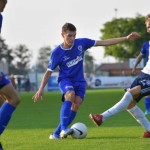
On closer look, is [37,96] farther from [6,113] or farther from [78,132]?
[6,113]

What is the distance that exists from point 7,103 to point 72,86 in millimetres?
2465

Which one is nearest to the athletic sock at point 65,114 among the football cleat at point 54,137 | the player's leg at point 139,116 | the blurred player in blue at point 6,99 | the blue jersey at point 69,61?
the football cleat at point 54,137

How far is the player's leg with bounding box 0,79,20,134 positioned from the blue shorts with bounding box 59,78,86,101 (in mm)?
2315

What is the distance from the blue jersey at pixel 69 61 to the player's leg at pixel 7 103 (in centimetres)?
238

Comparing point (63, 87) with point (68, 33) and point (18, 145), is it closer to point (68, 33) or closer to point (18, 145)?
point (68, 33)

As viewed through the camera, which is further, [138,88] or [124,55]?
[124,55]

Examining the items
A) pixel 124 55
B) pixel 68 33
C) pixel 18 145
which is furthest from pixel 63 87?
pixel 124 55

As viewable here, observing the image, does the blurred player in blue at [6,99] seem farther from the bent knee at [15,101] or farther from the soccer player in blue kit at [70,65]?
the soccer player in blue kit at [70,65]

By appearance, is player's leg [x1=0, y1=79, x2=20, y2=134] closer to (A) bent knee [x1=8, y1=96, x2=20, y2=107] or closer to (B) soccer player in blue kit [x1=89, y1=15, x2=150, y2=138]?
(A) bent knee [x1=8, y1=96, x2=20, y2=107]

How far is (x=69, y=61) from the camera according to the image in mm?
11242

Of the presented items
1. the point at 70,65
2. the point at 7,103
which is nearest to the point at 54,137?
the point at 70,65

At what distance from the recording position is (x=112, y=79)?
77.8 meters

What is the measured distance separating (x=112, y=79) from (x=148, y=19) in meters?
67.2

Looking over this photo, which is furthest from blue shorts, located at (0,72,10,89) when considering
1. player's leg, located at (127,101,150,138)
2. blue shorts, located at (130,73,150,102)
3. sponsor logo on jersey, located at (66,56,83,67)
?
player's leg, located at (127,101,150,138)
